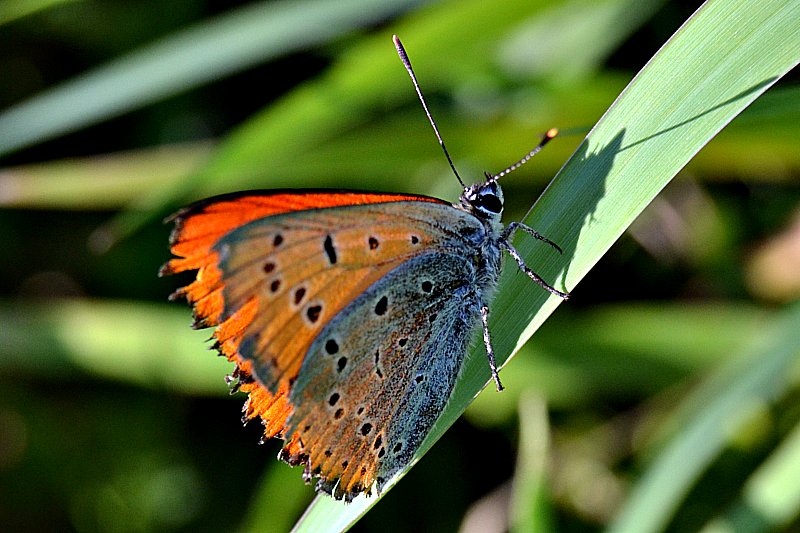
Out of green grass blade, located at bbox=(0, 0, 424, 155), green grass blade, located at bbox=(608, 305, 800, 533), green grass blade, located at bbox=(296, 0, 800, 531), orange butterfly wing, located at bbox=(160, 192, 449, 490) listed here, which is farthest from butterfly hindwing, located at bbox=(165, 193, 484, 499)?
green grass blade, located at bbox=(0, 0, 424, 155)

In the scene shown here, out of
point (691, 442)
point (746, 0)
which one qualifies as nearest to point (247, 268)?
point (746, 0)

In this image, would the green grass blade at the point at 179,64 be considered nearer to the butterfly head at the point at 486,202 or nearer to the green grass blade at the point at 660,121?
the butterfly head at the point at 486,202

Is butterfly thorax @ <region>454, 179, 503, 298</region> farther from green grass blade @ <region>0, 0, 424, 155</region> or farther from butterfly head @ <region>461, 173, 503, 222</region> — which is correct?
green grass blade @ <region>0, 0, 424, 155</region>

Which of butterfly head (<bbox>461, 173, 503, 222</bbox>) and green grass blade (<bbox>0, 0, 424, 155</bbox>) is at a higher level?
green grass blade (<bbox>0, 0, 424, 155</bbox>)

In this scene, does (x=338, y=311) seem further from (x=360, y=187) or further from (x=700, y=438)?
(x=360, y=187)

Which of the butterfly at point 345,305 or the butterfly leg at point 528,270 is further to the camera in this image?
the butterfly leg at point 528,270

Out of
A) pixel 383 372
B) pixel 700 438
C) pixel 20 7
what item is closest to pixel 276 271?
pixel 383 372

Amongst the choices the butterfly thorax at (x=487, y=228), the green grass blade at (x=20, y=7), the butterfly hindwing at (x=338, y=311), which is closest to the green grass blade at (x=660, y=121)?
the butterfly hindwing at (x=338, y=311)
